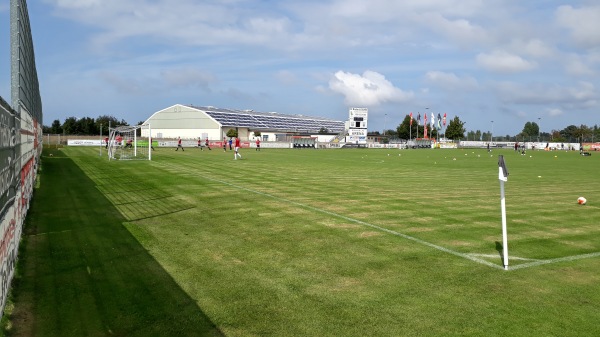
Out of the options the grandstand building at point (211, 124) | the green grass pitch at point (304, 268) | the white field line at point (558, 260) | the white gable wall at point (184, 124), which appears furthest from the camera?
the grandstand building at point (211, 124)

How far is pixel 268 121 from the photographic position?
143 metres

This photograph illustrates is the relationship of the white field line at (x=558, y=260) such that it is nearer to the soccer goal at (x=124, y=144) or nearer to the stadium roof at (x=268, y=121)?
the soccer goal at (x=124, y=144)

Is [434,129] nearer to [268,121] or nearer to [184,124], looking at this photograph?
[268,121]

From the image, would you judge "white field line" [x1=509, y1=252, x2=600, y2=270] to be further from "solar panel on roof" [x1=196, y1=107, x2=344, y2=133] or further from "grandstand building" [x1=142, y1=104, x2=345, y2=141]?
"solar panel on roof" [x1=196, y1=107, x2=344, y2=133]

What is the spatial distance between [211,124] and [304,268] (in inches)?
4580

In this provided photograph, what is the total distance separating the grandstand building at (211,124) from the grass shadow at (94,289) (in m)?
104

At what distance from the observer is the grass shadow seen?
16.5 ft

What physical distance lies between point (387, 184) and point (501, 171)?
1158cm

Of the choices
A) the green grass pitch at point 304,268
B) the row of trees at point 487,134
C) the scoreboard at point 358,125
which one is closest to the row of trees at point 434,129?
the row of trees at point 487,134

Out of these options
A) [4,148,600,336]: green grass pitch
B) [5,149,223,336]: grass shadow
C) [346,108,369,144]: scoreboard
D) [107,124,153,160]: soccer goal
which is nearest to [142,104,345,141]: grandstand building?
[346,108,369,144]: scoreboard

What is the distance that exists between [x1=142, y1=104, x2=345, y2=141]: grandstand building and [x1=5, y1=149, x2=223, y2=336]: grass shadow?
104 meters

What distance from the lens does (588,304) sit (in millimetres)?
5828

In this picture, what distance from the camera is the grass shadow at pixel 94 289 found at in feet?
16.5

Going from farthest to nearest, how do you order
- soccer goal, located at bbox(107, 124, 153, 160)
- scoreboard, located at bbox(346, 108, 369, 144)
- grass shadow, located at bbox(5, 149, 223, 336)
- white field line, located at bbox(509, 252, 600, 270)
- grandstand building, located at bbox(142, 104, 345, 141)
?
grandstand building, located at bbox(142, 104, 345, 141) → scoreboard, located at bbox(346, 108, 369, 144) → soccer goal, located at bbox(107, 124, 153, 160) → white field line, located at bbox(509, 252, 600, 270) → grass shadow, located at bbox(5, 149, 223, 336)
